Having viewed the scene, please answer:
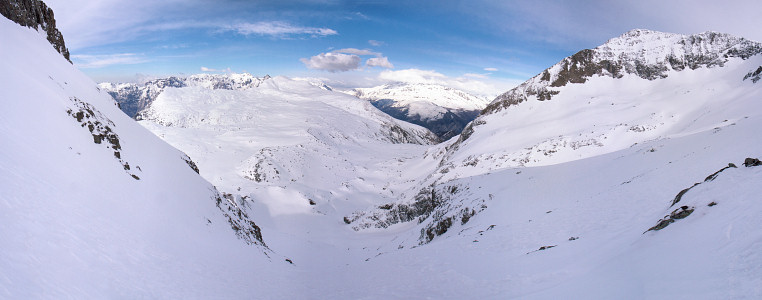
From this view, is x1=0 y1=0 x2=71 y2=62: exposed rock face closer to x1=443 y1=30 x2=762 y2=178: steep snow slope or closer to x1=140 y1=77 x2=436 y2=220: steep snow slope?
x1=140 y1=77 x2=436 y2=220: steep snow slope

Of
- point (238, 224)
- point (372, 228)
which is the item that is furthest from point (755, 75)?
point (238, 224)

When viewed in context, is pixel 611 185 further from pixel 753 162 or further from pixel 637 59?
pixel 637 59

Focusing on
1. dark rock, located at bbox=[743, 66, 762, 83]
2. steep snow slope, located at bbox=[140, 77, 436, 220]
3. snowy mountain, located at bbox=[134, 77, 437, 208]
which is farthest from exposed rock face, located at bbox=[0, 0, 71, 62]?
dark rock, located at bbox=[743, 66, 762, 83]

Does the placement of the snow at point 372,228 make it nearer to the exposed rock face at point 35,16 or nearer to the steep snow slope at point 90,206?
the steep snow slope at point 90,206

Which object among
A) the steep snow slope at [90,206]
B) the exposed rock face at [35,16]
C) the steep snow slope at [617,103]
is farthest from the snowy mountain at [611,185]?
the exposed rock face at [35,16]

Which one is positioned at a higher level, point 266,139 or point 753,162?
point 753,162

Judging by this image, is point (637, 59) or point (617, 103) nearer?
point (617, 103)

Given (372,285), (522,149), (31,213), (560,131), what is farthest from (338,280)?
(560,131)
